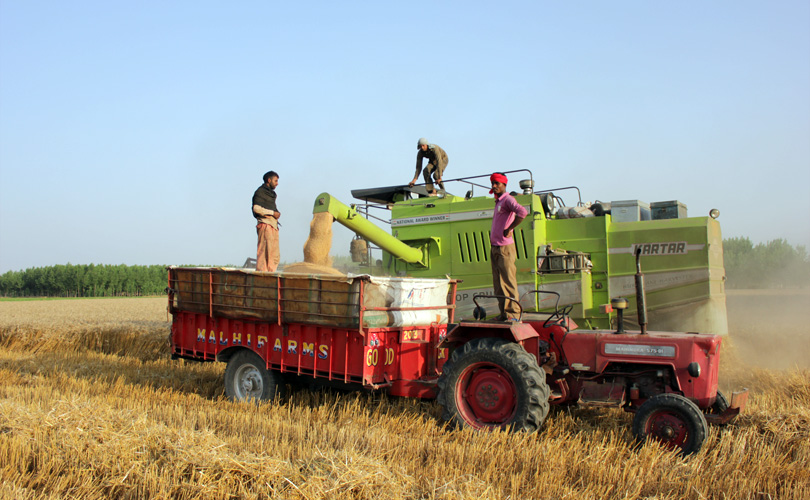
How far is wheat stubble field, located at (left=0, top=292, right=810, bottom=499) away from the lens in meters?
3.54

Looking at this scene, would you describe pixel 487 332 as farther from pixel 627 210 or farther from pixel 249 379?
pixel 627 210

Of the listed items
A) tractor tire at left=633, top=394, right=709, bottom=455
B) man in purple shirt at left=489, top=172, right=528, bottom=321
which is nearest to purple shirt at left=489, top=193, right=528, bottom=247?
man in purple shirt at left=489, top=172, right=528, bottom=321

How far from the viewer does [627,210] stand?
→ 28.6ft

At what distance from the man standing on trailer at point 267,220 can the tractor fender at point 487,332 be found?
2.98 metres

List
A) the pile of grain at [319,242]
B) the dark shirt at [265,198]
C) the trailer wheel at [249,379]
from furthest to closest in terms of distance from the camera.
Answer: the pile of grain at [319,242] < the dark shirt at [265,198] < the trailer wheel at [249,379]

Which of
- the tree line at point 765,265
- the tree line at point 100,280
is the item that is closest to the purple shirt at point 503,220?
the tree line at point 765,265

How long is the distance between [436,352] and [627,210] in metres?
4.13

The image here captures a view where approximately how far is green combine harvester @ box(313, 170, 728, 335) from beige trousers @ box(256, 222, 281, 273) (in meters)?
1.17

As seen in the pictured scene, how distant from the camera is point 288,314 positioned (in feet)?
20.6

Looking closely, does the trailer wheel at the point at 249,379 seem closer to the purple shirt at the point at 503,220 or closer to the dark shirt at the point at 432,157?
the purple shirt at the point at 503,220

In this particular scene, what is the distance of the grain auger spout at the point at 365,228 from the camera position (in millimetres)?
8711

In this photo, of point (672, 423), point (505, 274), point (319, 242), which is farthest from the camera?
point (319, 242)

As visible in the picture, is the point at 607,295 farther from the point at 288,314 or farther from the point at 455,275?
the point at 288,314

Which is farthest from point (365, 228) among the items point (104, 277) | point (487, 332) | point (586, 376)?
point (104, 277)
